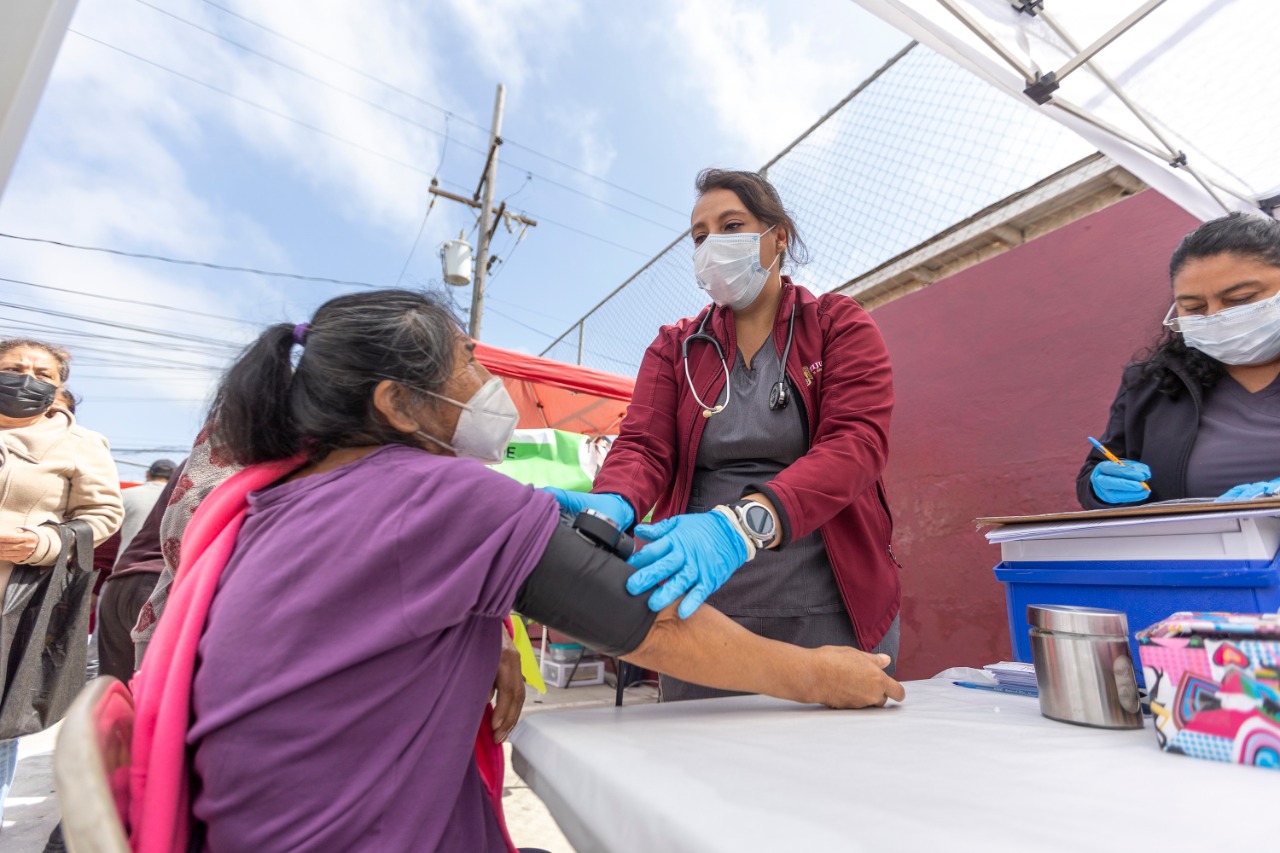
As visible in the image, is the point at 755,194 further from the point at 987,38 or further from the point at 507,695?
the point at 507,695

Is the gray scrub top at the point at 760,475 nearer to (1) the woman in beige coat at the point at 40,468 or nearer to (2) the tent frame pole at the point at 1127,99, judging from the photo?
(2) the tent frame pole at the point at 1127,99

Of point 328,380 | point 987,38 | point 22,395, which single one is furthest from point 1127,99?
point 22,395

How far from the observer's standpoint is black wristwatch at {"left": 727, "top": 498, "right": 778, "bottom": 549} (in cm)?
112

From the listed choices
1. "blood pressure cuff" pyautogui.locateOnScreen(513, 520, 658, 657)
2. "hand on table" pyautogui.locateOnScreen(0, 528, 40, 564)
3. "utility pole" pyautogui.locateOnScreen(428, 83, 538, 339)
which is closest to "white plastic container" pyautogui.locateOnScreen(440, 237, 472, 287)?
"utility pole" pyautogui.locateOnScreen(428, 83, 538, 339)

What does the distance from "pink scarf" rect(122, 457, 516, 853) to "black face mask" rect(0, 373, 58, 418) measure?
7.85ft

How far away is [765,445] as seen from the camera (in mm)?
1448

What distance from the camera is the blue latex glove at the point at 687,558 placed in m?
0.87

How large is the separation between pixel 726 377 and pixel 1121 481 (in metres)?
0.99

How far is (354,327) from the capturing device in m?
0.99

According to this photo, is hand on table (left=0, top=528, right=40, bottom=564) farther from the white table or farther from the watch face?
the watch face

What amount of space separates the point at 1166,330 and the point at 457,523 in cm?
218

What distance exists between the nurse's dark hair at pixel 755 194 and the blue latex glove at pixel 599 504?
0.90m

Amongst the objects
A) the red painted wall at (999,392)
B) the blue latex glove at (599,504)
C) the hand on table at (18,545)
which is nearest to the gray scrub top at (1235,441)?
the red painted wall at (999,392)

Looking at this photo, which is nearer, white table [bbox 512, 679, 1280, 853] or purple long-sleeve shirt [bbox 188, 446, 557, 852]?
white table [bbox 512, 679, 1280, 853]
